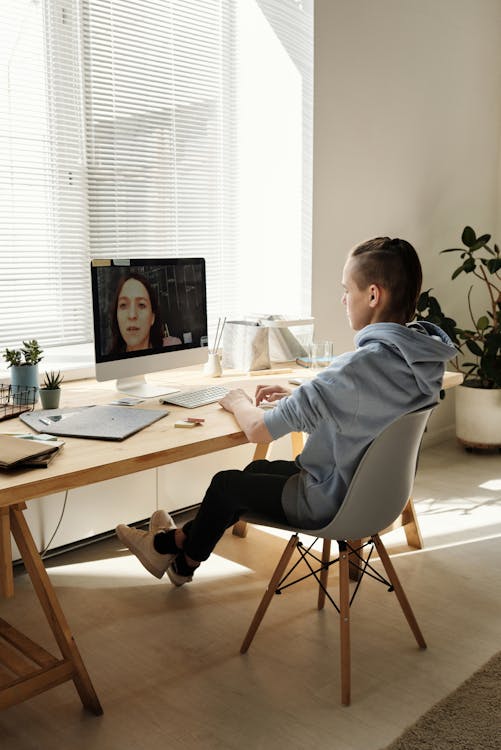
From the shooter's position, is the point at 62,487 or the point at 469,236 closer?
the point at 62,487

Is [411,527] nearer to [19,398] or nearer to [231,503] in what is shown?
[231,503]

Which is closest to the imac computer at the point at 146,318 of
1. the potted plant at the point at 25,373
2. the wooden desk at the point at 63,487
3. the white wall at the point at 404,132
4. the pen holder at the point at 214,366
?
the pen holder at the point at 214,366

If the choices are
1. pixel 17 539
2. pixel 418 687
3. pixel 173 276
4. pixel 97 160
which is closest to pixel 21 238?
pixel 97 160

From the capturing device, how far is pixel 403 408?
1.98 metres

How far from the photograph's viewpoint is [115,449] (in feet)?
6.46

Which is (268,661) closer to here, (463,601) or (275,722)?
(275,722)

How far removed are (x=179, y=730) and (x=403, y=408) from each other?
948mm

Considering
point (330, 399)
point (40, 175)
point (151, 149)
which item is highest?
point (151, 149)

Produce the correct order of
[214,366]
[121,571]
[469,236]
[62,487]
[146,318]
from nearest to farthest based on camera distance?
[62,487] → [146,318] → [121,571] → [214,366] → [469,236]

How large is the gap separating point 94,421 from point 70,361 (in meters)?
0.91

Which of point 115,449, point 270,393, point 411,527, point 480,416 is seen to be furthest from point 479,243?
point 115,449

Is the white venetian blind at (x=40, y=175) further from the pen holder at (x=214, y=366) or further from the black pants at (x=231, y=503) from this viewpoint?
the black pants at (x=231, y=503)

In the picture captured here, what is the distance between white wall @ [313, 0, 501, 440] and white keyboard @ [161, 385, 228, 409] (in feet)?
4.20

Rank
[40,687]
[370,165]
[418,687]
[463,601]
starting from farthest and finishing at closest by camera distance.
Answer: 1. [370,165]
2. [463,601]
3. [418,687]
4. [40,687]
